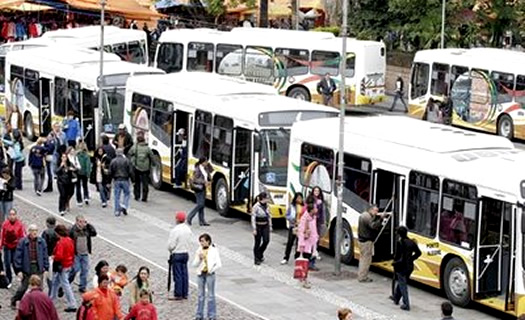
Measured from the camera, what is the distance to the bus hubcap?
25.3 metres

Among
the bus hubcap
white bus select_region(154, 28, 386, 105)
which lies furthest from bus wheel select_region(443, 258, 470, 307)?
white bus select_region(154, 28, 386, 105)

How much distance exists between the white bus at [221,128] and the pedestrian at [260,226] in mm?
3422

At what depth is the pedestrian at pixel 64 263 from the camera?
23.5 meters

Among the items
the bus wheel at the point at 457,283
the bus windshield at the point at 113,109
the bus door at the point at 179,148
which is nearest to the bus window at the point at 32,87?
the bus windshield at the point at 113,109

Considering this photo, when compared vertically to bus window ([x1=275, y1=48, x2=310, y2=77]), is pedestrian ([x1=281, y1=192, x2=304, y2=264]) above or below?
below

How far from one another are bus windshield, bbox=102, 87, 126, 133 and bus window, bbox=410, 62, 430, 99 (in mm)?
13056

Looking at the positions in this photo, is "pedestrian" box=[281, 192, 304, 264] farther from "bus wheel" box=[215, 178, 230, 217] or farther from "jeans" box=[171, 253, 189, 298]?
"bus wheel" box=[215, 178, 230, 217]

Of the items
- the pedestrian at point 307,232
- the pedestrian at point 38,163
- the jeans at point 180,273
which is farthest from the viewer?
the pedestrian at point 38,163

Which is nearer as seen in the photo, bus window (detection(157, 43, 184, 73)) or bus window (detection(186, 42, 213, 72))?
bus window (detection(186, 42, 213, 72))

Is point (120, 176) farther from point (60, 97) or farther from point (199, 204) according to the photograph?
point (60, 97)

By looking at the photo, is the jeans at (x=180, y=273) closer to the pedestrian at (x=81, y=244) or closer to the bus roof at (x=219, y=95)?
the pedestrian at (x=81, y=244)

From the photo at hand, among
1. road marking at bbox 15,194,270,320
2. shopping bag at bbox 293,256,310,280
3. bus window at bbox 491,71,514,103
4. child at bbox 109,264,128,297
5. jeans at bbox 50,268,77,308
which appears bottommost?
road marking at bbox 15,194,270,320

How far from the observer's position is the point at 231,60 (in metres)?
50.6

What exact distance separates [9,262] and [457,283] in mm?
7532
